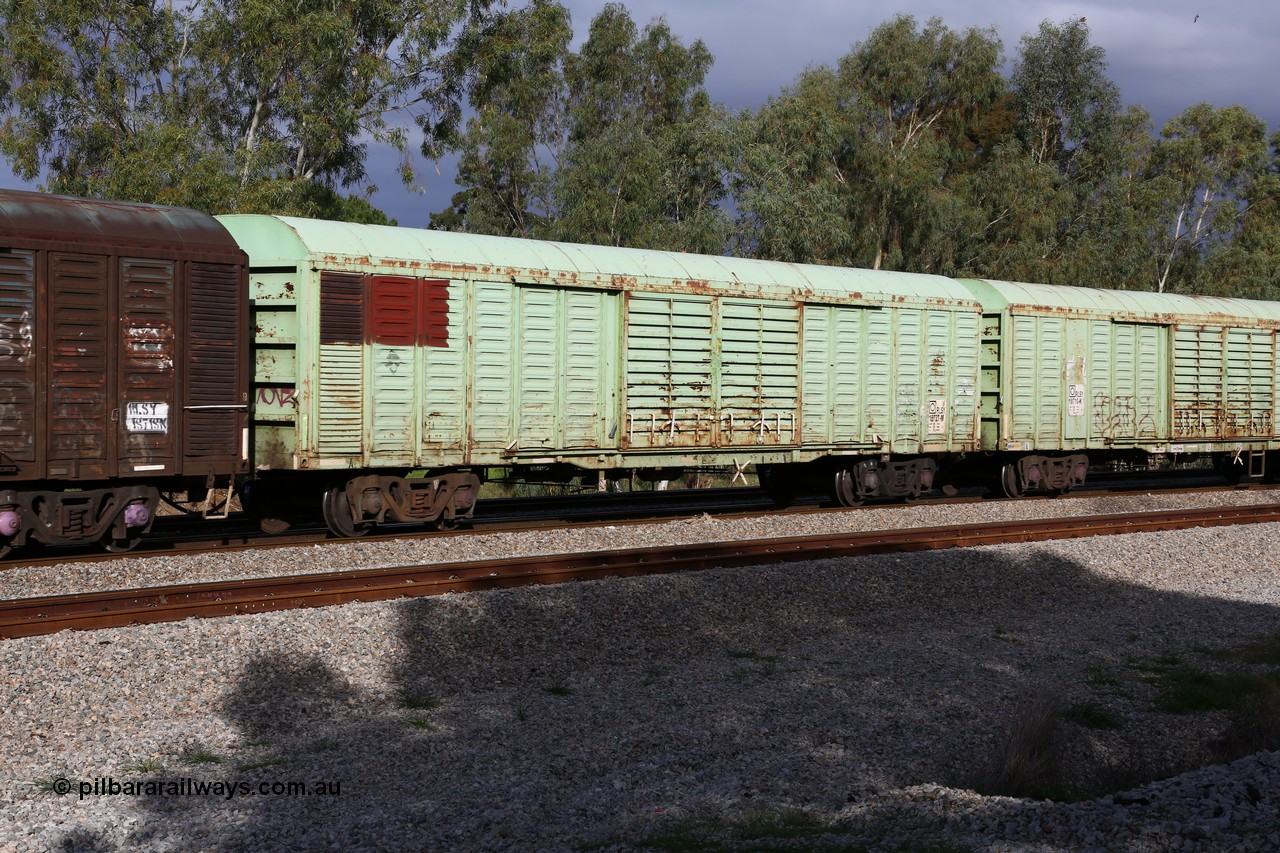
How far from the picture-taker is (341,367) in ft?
44.1

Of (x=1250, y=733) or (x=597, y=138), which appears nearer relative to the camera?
(x=1250, y=733)

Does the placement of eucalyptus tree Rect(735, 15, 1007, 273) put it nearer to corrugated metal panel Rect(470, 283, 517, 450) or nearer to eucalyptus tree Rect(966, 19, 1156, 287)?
eucalyptus tree Rect(966, 19, 1156, 287)

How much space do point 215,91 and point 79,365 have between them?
78.6ft

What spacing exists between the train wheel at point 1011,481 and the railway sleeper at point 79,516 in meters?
14.5

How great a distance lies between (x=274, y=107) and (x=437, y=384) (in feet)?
72.0

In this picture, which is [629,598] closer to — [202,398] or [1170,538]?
[202,398]

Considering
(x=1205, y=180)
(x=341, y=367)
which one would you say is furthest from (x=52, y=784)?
(x=1205, y=180)

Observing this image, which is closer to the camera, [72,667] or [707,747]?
[707,747]

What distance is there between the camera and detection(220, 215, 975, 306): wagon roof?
13.3m

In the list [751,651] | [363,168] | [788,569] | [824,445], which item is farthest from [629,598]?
[363,168]

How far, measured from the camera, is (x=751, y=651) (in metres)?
9.59

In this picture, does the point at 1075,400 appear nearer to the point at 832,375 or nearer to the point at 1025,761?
the point at 832,375

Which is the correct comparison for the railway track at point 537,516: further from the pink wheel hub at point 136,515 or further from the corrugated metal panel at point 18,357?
the corrugated metal panel at point 18,357

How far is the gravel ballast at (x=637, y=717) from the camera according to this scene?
5559mm
